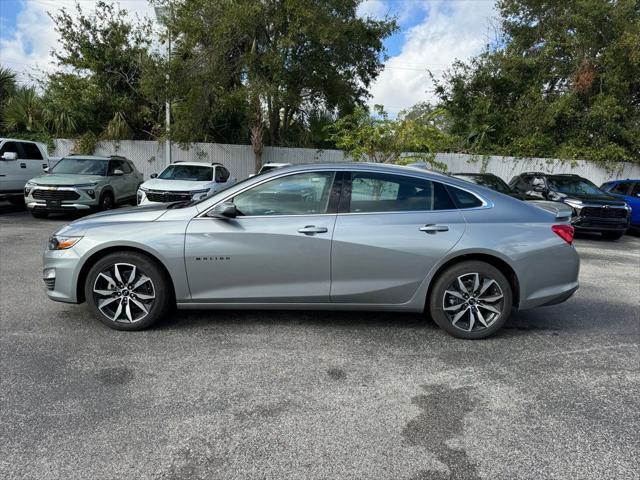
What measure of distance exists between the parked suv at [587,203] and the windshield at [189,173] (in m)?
8.99

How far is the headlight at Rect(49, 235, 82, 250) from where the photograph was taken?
418 centimetres

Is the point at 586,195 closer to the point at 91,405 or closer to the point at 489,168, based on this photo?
the point at 489,168

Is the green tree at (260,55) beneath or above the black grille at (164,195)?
above

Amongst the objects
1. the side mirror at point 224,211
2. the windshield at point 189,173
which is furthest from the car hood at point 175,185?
the side mirror at point 224,211

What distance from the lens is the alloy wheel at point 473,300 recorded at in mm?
4180

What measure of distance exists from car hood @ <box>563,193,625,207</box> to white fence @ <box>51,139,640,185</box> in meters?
9.22

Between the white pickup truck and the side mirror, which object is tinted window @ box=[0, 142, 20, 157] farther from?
the side mirror

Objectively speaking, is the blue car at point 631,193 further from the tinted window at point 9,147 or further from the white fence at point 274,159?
the tinted window at point 9,147

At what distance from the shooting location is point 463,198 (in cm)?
428

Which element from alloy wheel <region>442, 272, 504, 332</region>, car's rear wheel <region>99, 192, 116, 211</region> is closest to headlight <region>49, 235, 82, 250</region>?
alloy wheel <region>442, 272, 504, 332</region>

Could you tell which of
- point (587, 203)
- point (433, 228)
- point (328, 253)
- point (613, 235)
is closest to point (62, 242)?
point (328, 253)

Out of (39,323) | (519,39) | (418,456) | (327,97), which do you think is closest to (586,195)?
(327,97)

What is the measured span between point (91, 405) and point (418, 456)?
6.85ft

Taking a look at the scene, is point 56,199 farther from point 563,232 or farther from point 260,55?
point 563,232
